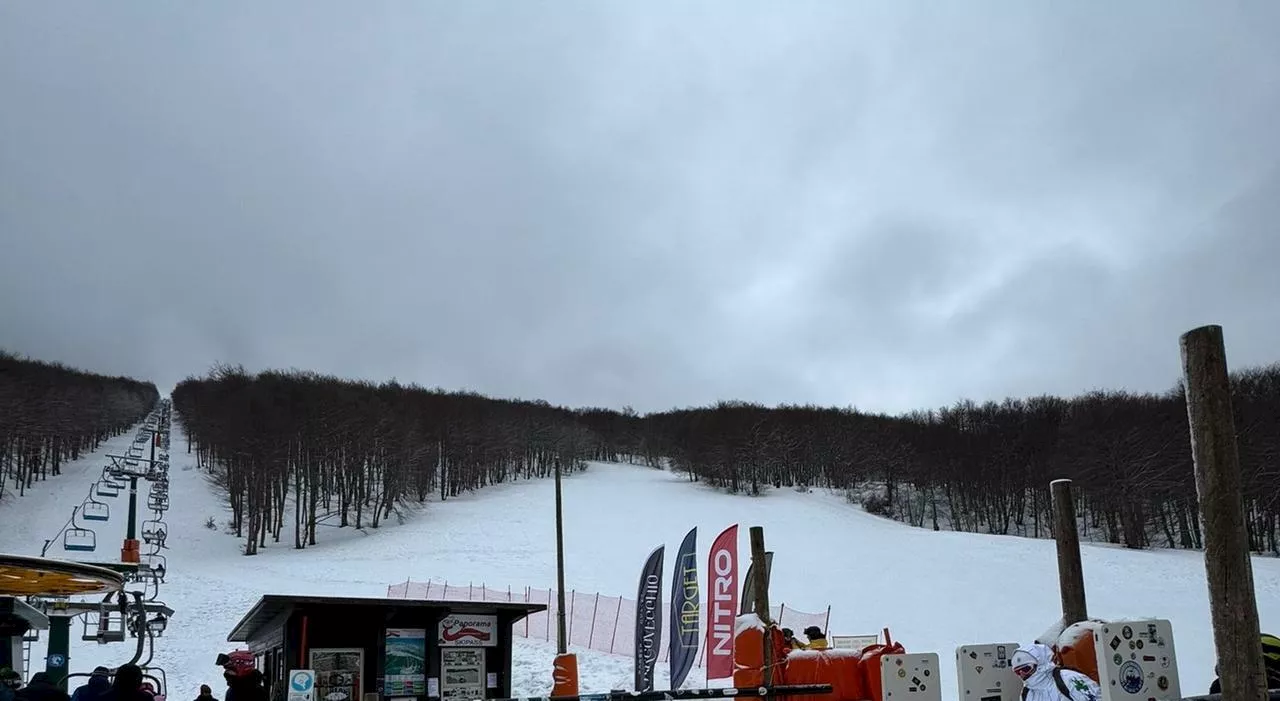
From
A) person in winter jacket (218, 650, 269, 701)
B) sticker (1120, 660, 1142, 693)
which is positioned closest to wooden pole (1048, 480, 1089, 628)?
sticker (1120, 660, 1142, 693)

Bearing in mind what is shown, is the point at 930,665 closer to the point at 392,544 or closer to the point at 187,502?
the point at 392,544

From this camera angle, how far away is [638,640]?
17.0 meters

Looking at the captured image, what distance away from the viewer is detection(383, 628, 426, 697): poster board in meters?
13.3

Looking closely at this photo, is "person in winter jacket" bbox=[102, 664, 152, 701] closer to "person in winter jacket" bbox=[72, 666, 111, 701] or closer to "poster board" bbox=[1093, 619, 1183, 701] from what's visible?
"person in winter jacket" bbox=[72, 666, 111, 701]

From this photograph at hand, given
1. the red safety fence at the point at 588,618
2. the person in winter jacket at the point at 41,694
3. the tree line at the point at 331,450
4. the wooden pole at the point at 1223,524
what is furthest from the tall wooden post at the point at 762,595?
the tree line at the point at 331,450

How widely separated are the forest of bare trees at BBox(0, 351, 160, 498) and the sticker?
2684 inches

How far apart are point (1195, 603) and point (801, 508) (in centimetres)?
3018

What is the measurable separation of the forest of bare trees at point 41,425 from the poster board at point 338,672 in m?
58.1

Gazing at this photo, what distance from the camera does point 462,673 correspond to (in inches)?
548

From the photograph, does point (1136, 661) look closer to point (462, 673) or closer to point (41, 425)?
point (462, 673)

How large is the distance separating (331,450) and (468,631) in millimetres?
47018

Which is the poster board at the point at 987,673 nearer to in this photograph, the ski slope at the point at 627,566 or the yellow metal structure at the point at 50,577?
the yellow metal structure at the point at 50,577

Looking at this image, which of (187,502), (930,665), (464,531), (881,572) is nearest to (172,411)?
(187,502)

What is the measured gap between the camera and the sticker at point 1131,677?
22.8 feet
